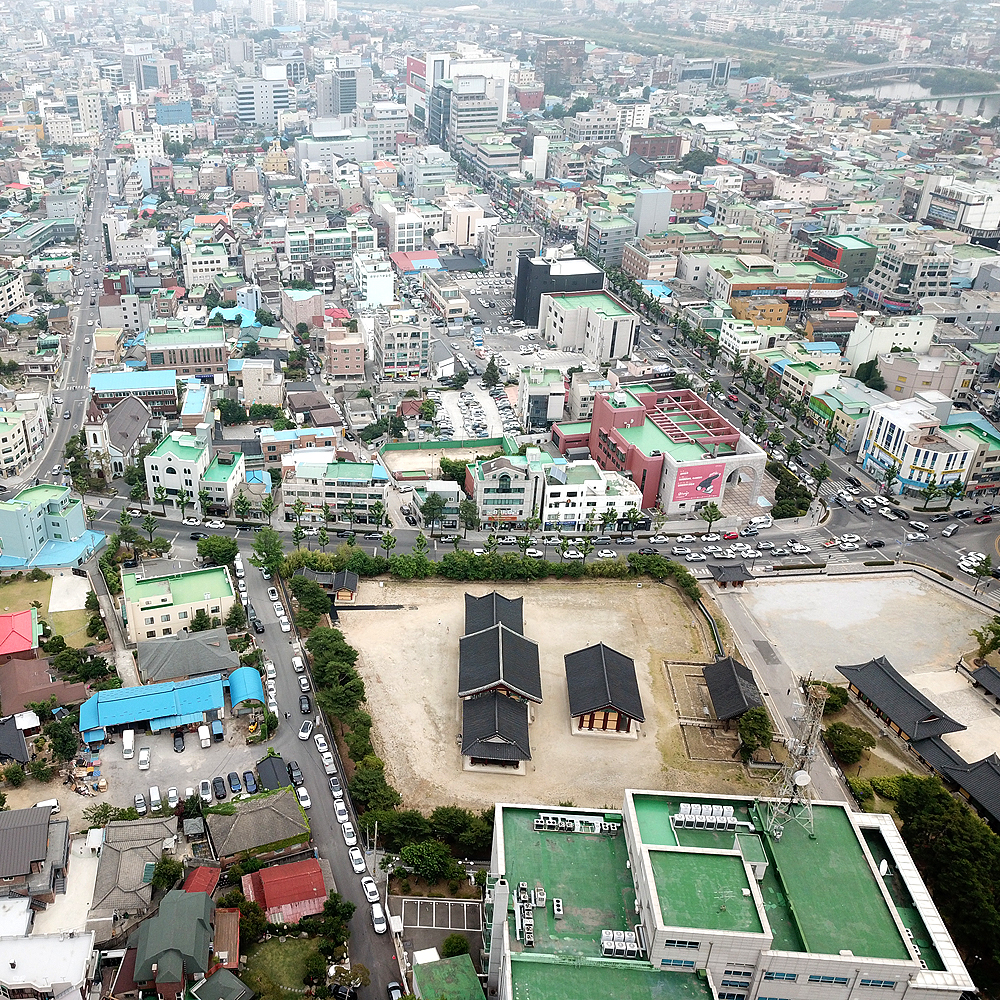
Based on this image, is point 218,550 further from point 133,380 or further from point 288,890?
point 133,380

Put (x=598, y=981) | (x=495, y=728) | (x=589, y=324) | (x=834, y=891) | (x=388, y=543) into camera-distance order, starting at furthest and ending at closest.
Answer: (x=589, y=324)
(x=388, y=543)
(x=495, y=728)
(x=834, y=891)
(x=598, y=981)

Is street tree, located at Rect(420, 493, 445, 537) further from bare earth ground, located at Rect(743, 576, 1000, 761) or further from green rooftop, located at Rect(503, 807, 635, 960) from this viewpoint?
green rooftop, located at Rect(503, 807, 635, 960)

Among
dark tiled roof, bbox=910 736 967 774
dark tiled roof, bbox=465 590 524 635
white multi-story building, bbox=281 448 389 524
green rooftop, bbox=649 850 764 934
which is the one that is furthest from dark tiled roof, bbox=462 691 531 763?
white multi-story building, bbox=281 448 389 524

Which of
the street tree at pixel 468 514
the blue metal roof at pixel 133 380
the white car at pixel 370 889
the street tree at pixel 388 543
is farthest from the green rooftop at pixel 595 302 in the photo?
the white car at pixel 370 889

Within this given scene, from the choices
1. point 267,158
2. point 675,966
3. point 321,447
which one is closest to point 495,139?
point 267,158

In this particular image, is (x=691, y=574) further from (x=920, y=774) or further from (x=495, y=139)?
(x=495, y=139)

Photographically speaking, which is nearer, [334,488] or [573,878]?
[573,878]

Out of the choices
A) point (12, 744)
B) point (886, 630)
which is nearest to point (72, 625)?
point (12, 744)

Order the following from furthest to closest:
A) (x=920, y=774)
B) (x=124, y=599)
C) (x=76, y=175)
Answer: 1. (x=76, y=175)
2. (x=124, y=599)
3. (x=920, y=774)
